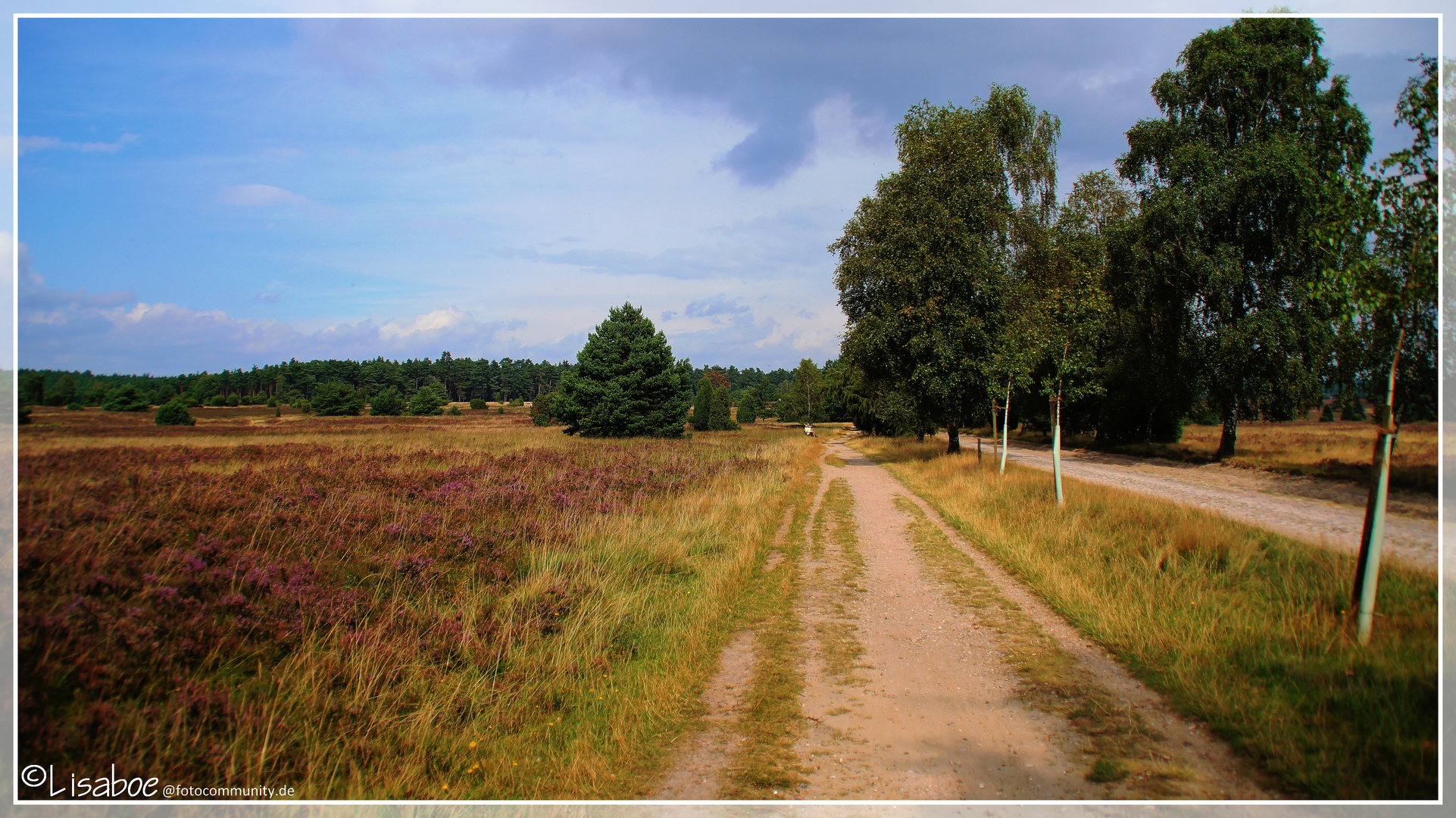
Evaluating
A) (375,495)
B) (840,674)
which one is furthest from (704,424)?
(840,674)

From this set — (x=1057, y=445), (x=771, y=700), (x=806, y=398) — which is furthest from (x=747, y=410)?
(x=771, y=700)

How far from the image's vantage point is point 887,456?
32250 mm

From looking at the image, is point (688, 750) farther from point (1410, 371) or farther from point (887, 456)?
point (887, 456)

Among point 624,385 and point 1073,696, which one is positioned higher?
point 624,385

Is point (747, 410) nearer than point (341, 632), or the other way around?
point (341, 632)

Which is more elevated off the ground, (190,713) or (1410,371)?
(1410,371)

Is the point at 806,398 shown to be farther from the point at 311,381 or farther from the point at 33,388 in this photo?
the point at 33,388

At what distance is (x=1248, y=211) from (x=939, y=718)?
80.1 feet

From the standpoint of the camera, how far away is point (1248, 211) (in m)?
20.6

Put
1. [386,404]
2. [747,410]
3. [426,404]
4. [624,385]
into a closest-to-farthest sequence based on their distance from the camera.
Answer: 1. [624,385]
2. [386,404]
3. [426,404]
4. [747,410]

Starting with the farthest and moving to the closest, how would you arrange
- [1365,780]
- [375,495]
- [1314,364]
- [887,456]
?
[887,456], [1314,364], [375,495], [1365,780]

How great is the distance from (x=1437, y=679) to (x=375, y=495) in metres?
12.0

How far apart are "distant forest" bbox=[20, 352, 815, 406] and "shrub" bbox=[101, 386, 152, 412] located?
0.65ft

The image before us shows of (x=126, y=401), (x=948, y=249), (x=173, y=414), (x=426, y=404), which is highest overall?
(x=948, y=249)
